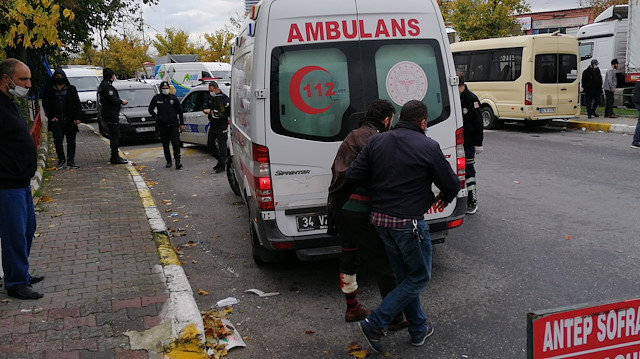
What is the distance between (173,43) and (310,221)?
5872cm

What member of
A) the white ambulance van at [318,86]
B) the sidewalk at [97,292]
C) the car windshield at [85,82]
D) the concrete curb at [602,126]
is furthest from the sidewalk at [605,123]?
the car windshield at [85,82]

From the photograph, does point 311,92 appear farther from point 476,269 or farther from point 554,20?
point 554,20

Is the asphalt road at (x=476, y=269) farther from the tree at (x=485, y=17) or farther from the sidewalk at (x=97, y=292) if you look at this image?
the tree at (x=485, y=17)

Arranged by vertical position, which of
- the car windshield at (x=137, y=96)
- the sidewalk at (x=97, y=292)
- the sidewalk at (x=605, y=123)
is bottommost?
the sidewalk at (x=605, y=123)

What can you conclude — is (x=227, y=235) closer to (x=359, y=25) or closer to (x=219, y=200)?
(x=219, y=200)

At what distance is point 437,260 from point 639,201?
3.74 m

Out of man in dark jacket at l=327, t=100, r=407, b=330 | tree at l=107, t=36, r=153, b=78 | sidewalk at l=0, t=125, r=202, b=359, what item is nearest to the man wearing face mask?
sidewalk at l=0, t=125, r=202, b=359

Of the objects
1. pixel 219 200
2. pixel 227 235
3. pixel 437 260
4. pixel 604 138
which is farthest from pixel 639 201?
pixel 604 138

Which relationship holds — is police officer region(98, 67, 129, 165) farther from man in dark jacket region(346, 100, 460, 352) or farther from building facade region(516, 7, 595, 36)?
building facade region(516, 7, 595, 36)

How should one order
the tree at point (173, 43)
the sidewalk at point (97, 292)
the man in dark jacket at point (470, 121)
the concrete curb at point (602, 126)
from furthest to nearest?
the tree at point (173, 43), the concrete curb at point (602, 126), the man in dark jacket at point (470, 121), the sidewalk at point (97, 292)

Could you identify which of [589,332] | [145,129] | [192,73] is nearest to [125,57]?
[192,73]

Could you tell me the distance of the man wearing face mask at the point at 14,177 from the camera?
452 centimetres

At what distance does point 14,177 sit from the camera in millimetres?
4547

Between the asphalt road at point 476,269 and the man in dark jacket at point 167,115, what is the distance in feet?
6.94
